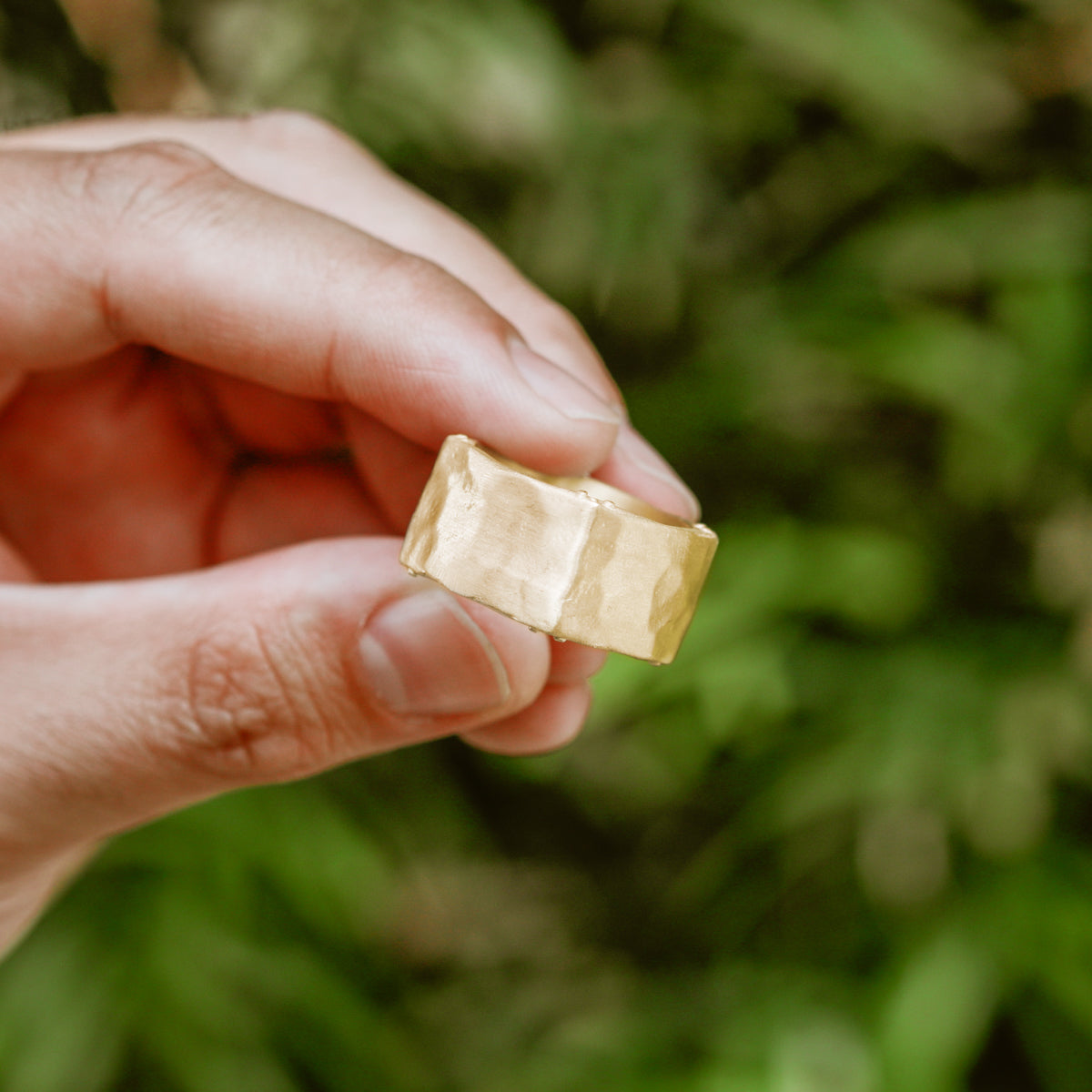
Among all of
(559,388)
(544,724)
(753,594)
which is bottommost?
(753,594)

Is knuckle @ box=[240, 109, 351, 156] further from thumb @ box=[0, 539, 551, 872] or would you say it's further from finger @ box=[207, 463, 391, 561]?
thumb @ box=[0, 539, 551, 872]

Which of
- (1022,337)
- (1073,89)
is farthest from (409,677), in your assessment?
(1073,89)

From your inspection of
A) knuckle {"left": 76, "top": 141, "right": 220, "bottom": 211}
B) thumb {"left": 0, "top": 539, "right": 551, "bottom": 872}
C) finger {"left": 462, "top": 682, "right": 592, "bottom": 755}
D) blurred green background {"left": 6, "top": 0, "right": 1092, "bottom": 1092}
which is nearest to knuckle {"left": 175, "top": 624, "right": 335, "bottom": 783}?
thumb {"left": 0, "top": 539, "right": 551, "bottom": 872}

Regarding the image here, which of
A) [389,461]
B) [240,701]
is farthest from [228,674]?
[389,461]

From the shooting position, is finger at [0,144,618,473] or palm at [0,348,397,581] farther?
palm at [0,348,397,581]

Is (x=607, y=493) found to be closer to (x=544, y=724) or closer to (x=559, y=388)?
(x=559, y=388)

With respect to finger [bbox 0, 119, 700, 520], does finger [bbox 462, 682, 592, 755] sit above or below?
below
